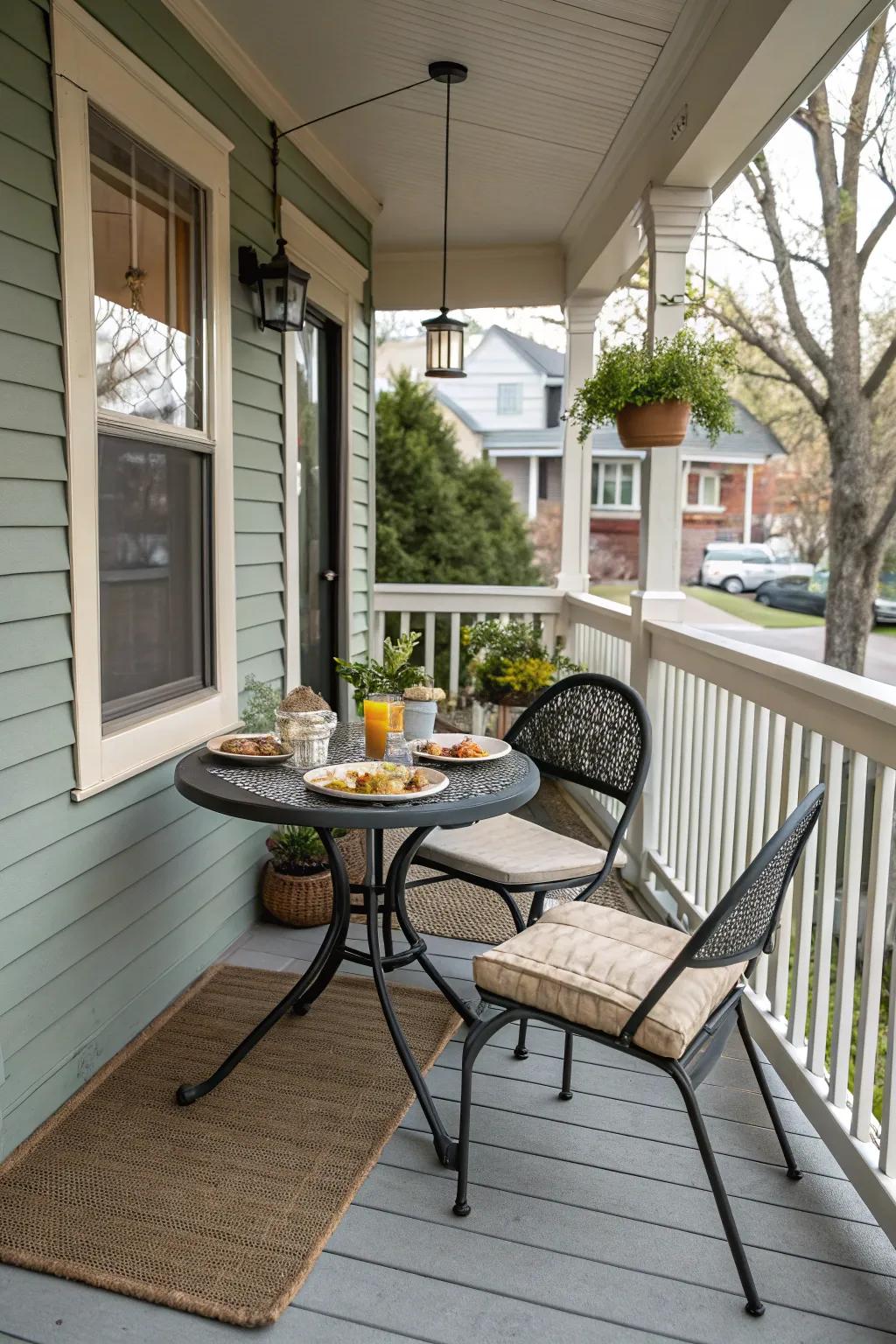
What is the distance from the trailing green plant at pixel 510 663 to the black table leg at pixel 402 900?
2566mm

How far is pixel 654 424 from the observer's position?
3.19 m

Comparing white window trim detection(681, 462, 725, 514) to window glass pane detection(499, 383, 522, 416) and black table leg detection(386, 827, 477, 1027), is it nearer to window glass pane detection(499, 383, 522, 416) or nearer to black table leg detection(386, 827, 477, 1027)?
window glass pane detection(499, 383, 522, 416)

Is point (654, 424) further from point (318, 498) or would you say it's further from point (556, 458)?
point (556, 458)

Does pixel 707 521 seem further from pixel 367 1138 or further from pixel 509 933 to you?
pixel 367 1138

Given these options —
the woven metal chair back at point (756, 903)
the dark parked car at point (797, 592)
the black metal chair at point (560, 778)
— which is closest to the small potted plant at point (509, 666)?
the black metal chair at point (560, 778)

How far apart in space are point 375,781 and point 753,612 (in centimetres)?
1339

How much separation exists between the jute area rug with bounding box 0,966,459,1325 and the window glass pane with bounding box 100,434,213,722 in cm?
91

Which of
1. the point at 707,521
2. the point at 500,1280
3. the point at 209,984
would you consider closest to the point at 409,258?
the point at 209,984

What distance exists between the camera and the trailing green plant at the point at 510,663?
514 cm

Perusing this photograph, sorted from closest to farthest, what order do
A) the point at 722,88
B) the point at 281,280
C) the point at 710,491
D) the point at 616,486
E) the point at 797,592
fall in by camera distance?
1. the point at 722,88
2. the point at 281,280
3. the point at 797,592
4. the point at 710,491
5. the point at 616,486

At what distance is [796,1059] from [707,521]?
14.3 m

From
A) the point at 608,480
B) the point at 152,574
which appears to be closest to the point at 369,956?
the point at 152,574

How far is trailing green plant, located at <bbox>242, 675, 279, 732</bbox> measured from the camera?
318cm

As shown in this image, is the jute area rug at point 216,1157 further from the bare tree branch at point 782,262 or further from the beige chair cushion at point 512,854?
the bare tree branch at point 782,262
